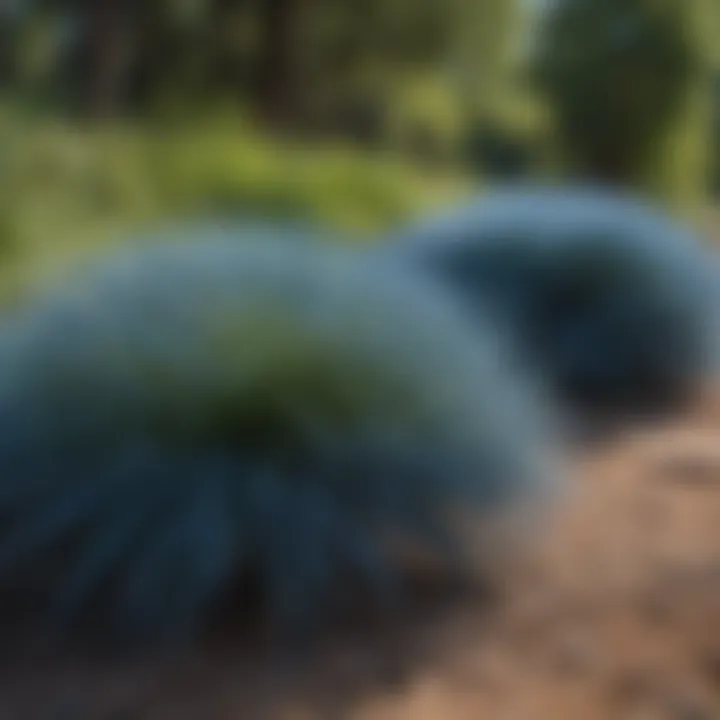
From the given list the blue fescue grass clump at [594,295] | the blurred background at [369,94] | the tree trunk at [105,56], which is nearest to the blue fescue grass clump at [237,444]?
the blue fescue grass clump at [594,295]

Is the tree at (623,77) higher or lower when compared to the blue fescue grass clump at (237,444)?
higher

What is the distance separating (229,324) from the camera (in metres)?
2.39

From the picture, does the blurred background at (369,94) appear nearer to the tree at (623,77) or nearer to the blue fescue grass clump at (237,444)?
the tree at (623,77)

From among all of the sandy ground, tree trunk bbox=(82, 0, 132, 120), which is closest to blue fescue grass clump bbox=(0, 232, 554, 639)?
the sandy ground

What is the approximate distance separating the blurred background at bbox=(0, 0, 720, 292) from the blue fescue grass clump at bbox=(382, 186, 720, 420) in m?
1.68

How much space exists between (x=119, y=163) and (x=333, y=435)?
3.65 m

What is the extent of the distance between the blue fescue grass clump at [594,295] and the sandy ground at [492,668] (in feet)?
4.68

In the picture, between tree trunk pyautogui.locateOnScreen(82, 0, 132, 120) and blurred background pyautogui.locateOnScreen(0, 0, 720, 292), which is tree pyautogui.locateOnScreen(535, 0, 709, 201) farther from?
tree trunk pyautogui.locateOnScreen(82, 0, 132, 120)

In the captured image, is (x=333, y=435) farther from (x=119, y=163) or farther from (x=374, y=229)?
(x=374, y=229)

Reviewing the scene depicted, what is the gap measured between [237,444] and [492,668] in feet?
1.97

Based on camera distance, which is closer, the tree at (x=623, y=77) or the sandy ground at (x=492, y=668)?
the sandy ground at (x=492, y=668)

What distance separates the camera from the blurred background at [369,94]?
6.51 metres

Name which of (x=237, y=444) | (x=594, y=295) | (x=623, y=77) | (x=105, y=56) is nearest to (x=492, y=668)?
(x=237, y=444)

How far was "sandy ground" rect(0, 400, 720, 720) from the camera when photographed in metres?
1.88
